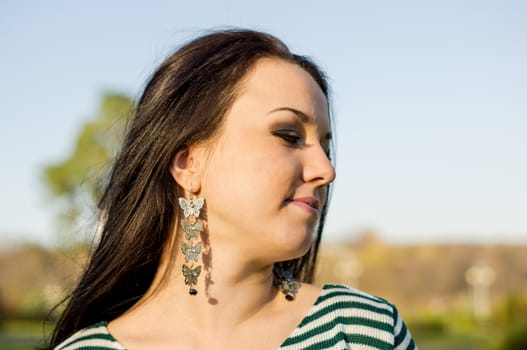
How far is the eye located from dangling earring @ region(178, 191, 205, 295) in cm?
32

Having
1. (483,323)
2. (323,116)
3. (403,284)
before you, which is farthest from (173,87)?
(403,284)

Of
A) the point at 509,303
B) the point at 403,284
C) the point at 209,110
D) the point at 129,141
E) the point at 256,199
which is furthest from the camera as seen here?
the point at 403,284

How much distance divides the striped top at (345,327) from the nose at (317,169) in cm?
41

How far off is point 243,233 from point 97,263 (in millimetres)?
670

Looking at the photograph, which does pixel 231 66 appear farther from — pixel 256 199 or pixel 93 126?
pixel 93 126

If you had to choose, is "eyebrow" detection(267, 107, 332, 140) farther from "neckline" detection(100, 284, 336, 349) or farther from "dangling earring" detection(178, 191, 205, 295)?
"neckline" detection(100, 284, 336, 349)

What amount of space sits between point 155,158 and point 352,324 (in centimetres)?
82

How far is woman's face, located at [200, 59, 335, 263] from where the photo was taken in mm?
2346

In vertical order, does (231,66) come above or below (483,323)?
above

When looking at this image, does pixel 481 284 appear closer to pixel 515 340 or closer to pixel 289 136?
pixel 515 340

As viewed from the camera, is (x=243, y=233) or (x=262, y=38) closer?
(x=243, y=233)

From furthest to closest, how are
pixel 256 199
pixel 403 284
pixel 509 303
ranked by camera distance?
1. pixel 403 284
2. pixel 509 303
3. pixel 256 199

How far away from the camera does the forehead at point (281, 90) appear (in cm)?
244

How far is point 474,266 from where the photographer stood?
97.7ft
